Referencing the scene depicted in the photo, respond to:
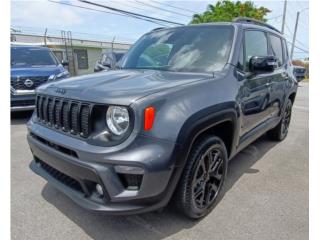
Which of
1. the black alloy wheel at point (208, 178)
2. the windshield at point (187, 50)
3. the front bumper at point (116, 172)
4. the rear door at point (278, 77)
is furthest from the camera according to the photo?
the rear door at point (278, 77)

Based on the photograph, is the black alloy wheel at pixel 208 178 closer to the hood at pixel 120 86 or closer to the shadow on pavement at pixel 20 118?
the hood at pixel 120 86

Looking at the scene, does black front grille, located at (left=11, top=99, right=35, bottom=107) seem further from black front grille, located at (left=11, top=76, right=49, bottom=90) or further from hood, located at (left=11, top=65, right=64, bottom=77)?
hood, located at (left=11, top=65, right=64, bottom=77)

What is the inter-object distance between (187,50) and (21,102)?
463cm

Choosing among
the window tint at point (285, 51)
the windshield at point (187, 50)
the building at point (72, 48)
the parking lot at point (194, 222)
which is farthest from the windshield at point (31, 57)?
the building at point (72, 48)

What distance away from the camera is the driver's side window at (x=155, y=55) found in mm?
3334

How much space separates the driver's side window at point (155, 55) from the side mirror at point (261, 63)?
3.31ft

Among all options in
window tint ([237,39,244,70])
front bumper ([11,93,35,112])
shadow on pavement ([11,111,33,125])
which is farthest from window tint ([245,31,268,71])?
shadow on pavement ([11,111,33,125])

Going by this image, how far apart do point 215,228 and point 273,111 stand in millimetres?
2457

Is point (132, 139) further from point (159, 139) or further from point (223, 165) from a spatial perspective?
point (223, 165)

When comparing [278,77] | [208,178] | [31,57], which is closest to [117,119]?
[208,178]

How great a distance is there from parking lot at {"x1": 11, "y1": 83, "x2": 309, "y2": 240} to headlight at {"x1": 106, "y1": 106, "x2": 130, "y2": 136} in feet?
3.23

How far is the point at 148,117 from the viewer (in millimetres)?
2023

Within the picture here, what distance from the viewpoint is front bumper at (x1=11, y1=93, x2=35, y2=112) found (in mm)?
6128

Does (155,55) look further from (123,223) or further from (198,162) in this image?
(123,223)
